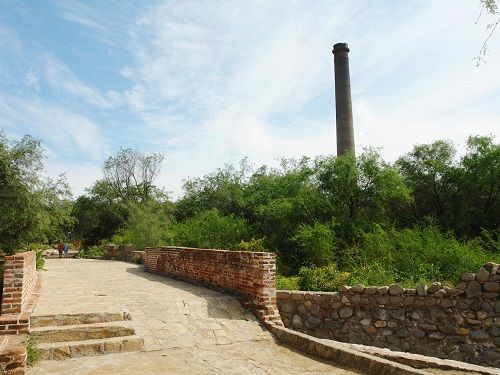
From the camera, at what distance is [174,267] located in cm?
1259

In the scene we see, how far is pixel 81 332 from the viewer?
6.45 metres

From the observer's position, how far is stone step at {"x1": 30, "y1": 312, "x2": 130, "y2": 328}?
6.53 m

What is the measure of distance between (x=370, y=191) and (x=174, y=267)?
30.3ft

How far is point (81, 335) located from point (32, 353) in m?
0.84

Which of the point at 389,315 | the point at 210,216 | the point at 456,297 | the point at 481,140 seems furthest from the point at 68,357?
the point at 481,140

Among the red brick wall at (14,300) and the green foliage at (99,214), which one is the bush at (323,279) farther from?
the green foliage at (99,214)

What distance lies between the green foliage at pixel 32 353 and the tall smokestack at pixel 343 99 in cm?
2308

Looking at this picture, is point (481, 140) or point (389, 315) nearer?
point (389, 315)

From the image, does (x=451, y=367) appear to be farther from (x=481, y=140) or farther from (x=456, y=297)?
(x=481, y=140)

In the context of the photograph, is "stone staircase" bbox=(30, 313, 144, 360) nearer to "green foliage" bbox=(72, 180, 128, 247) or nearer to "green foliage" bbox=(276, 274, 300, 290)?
"green foliage" bbox=(276, 274, 300, 290)

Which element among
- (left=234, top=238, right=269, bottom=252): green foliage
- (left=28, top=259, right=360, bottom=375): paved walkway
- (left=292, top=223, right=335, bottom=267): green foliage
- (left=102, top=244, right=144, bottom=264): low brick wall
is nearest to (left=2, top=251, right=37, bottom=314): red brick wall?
(left=28, top=259, right=360, bottom=375): paved walkway

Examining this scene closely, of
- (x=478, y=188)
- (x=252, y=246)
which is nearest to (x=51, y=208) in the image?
(x=252, y=246)

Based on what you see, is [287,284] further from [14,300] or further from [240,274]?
[14,300]

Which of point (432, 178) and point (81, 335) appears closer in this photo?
point (81, 335)
